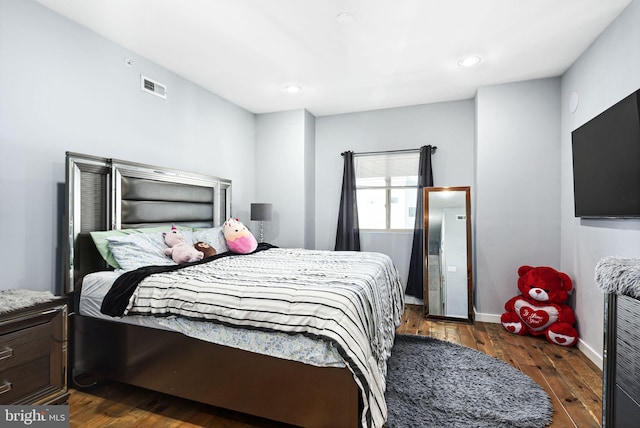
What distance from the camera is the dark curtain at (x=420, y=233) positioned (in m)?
4.27

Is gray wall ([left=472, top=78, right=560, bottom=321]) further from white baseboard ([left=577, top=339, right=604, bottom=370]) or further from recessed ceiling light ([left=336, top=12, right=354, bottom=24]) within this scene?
recessed ceiling light ([left=336, top=12, right=354, bottom=24])

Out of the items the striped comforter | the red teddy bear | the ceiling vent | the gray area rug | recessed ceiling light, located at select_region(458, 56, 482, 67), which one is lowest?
the gray area rug

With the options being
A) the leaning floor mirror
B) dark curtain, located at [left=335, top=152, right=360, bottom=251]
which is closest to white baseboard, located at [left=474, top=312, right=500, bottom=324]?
the leaning floor mirror

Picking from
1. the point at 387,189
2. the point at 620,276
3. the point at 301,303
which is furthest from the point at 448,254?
the point at 301,303

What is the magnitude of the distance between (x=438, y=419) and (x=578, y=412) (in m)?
0.89

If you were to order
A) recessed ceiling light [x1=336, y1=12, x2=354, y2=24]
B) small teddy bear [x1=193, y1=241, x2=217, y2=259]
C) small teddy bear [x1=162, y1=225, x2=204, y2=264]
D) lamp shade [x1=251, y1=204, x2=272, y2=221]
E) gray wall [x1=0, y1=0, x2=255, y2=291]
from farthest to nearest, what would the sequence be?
1. lamp shade [x1=251, y1=204, x2=272, y2=221]
2. small teddy bear [x1=193, y1=241, x2=217, y2=259]
3. small teddy bear [x1=162, y1=225, x2=204, y2=264]
4. recessed ceiling light [x1=336, y1=12, x2=354, y2=24]
5. gray wall [x1=0, y1=0, x2=255, y2=291]

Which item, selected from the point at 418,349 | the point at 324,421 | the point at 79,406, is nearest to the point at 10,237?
the point at 79,406

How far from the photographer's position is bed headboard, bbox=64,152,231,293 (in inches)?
89.2

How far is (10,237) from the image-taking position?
2064 millimetres

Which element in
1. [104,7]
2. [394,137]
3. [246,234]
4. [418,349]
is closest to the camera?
[104,7]

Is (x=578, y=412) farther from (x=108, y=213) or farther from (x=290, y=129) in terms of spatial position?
(x=290, y=129)

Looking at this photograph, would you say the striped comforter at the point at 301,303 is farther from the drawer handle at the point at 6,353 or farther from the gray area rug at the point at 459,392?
the drawer handle at the point at 6,353

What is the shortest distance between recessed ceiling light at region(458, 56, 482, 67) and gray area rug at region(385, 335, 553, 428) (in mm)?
2727

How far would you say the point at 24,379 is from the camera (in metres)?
1.73
